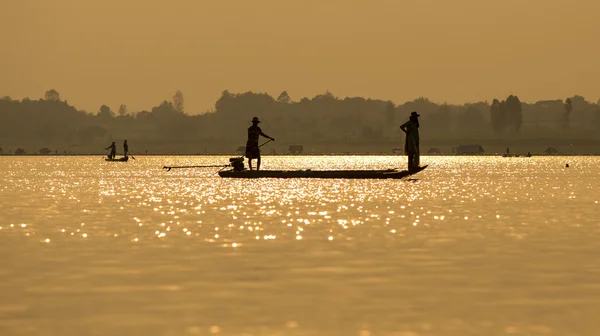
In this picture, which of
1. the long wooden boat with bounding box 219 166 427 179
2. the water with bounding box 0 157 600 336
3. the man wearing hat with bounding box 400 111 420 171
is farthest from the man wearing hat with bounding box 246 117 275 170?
the water with bounding box 0 157 600 336

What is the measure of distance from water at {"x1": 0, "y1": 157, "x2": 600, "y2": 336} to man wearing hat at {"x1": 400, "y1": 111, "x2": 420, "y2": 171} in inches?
768

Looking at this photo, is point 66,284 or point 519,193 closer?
point 66,284

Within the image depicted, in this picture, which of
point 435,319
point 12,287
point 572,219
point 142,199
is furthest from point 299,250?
point 142,199

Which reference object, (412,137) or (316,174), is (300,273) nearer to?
(412,137)

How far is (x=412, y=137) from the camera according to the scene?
169 ft

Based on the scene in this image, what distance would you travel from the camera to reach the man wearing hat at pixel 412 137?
50.8m

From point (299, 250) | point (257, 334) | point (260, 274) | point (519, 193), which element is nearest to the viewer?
point (257, 334)

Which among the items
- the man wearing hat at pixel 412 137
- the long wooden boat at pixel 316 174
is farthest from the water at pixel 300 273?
the long wooden boat at pixel 316 174

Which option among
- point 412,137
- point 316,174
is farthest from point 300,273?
point 316,174

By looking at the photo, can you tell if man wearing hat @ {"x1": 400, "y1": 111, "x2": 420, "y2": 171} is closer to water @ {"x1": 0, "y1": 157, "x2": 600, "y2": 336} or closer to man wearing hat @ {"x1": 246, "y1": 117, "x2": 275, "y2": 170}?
man wearing hat @ {"x1": 246, "y1": 117, "x2": 275, "y2": 170}

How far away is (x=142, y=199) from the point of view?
40.1 meters

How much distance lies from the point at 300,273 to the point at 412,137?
35631 millimetres

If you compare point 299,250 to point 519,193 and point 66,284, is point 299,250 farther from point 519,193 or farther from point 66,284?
point 519,193

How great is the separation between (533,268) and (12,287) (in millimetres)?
8367
